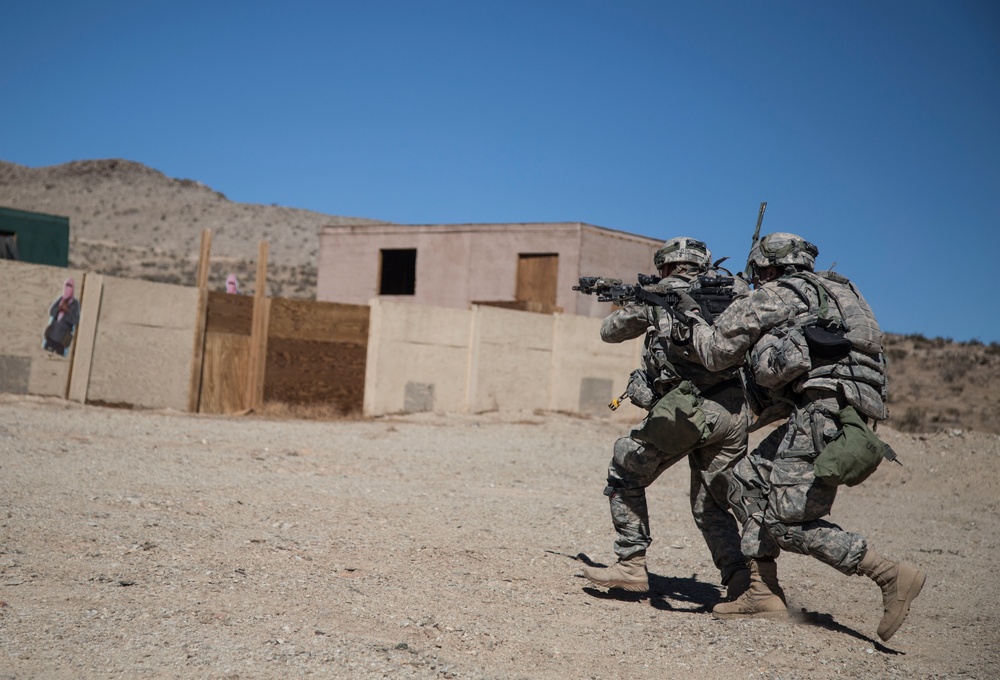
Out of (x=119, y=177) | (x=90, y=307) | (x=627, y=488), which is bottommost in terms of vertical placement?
(x=627, y=488)

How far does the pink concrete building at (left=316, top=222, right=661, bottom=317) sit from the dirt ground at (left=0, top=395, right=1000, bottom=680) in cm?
1020

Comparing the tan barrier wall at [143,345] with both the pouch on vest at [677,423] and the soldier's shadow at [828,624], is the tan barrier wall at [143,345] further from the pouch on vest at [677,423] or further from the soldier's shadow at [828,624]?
the soldier's shadow at [828,624]

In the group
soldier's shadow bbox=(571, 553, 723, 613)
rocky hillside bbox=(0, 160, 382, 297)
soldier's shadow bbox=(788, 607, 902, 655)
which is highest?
rocky hillside bbox=(0, 160, 382, 297)

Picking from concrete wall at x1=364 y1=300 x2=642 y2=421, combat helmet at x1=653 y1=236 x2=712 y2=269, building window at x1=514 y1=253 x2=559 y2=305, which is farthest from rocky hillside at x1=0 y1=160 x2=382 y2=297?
combat helmet at x1=653 y1=236 x2=712 y2=269

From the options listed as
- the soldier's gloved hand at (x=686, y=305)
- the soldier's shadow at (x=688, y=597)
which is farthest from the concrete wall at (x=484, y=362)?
the soldier's gloved hand at (x=686, y=305)

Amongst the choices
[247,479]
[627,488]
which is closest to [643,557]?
[627,488]

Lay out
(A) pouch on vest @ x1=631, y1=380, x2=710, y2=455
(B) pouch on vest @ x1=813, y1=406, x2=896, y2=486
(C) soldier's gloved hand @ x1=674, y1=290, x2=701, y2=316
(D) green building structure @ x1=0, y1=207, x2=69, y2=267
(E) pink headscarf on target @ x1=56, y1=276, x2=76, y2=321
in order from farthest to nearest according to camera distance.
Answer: (D) green building structure @ x1=0, y1=207, x2=69, y2=267, (E) pink headscarf on target @ x1=56, y1=276, x2=76, y2=321, (C) soldier's gloved hand @ x1=674, y1=290, x2=701, y2=316, (A) pouch on vest @ x1=631, y1=380, x2=710, y2=455, (B) pouch on vest @ x1=813, y1=406, x2=896, y2=486

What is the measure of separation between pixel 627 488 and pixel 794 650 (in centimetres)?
121

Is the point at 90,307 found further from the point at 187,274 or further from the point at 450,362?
the point at 187,274

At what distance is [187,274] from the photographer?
44.4 meters

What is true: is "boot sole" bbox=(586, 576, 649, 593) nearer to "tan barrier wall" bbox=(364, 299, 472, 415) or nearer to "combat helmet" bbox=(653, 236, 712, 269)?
"combat helmet" bbox=(653, 236, 712, 269)

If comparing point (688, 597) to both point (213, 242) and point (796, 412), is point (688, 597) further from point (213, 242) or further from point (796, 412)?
point (213, 242)

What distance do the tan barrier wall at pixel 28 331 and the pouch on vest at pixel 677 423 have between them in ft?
32.3

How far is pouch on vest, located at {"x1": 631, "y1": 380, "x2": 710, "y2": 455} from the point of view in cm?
469
